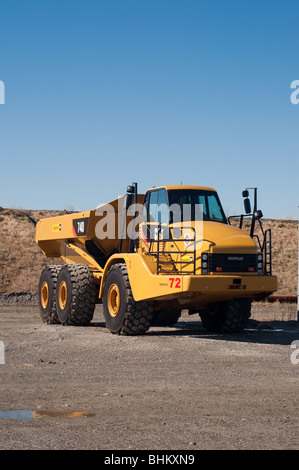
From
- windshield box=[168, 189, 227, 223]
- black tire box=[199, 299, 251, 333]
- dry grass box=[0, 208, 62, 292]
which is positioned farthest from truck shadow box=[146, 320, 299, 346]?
dry grass box=[0, 208, 62, 292]

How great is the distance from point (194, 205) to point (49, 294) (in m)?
5.98

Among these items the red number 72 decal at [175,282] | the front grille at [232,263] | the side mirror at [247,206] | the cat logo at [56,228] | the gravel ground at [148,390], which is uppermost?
the side mirror at [247,206]

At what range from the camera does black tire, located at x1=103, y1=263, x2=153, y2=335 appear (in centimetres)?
1627

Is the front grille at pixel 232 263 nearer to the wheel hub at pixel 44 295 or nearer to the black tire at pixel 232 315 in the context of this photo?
the black tire at pixel 232 315

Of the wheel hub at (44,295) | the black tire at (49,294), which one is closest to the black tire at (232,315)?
the black tire at (49,294)

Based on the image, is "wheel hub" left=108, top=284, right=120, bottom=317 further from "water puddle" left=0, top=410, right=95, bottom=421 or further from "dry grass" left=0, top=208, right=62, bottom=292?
"dry grass" left=0, top=208, right=62, bottom=292

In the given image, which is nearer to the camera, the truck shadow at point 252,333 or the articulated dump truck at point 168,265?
the articulated dump truck at point 168,265

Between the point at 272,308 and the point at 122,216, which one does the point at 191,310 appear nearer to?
the point at 122,216

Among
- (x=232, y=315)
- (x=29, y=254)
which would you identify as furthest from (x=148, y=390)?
(x=29, y=254)

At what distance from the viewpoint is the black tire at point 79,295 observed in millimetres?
18703

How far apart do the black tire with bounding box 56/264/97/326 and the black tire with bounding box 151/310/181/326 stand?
2.10 meters

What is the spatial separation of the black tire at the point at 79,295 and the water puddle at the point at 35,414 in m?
10.00

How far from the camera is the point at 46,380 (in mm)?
10984
